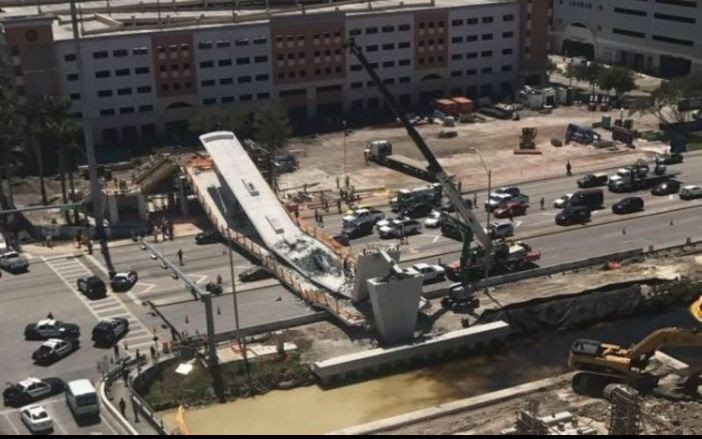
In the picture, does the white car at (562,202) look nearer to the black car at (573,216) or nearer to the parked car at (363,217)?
the black car at (573,216)

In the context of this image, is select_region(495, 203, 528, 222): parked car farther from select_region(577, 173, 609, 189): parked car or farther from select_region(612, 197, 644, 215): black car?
select_region(577, 173, 609, 189): parked car

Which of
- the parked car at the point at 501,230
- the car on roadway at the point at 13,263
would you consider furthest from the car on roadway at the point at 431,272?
the car on roadway at the point at 13,263

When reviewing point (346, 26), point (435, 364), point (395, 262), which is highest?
point (346, 26)

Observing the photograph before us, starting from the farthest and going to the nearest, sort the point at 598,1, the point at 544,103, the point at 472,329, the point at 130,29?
the point at 598,1, the point at 544,103, the point at 130,29, the point at 472,329

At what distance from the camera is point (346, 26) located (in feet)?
433

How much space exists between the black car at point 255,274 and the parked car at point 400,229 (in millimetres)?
13334

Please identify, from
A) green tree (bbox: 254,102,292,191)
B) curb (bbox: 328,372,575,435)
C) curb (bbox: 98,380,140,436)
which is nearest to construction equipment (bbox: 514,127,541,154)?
green tree (bbox: 254,102,292,191)

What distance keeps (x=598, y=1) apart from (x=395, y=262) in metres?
113

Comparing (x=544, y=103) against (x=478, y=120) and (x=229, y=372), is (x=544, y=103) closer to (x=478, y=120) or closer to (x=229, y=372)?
(x=478, y=120)

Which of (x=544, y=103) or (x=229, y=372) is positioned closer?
(x=229, y=372)

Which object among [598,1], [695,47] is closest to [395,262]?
[695,47]

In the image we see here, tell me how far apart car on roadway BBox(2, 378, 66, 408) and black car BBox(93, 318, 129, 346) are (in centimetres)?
702

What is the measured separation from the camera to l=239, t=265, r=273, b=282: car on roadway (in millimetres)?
76812

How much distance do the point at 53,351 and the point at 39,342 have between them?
3609mm
